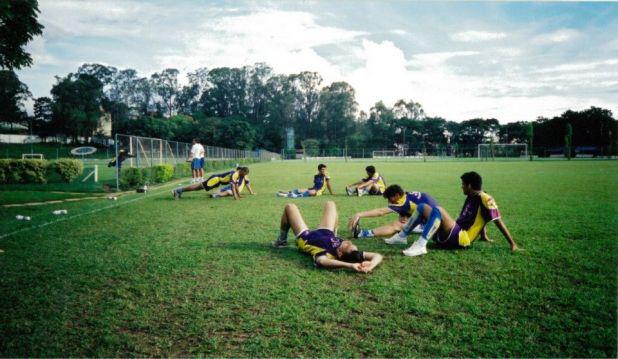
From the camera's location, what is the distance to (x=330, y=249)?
532 cm

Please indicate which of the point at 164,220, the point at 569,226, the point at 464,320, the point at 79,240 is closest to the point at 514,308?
the point at 464,320

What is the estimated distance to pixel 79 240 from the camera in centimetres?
692

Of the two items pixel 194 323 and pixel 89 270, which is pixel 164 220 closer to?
pixel 89 270

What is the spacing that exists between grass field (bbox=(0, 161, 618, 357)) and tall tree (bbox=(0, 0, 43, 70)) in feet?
43.6

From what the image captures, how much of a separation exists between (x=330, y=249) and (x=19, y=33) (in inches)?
744

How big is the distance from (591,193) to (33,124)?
10134 centimetres

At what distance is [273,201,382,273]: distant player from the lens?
16.7 feet

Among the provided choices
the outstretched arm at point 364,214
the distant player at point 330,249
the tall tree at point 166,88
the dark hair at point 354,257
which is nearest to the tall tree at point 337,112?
the tall tree at point 166,88

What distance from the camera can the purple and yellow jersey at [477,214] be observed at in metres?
5.86

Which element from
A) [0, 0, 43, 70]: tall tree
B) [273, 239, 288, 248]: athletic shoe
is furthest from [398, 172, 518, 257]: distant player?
[0, 0, 43, 70]: tall tree

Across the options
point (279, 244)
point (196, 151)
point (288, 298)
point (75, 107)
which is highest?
point (75, 107)

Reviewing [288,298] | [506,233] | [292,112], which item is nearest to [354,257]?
[288,298]

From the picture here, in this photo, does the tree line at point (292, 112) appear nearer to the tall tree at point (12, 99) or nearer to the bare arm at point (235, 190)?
the tall tree at point (12, 99)

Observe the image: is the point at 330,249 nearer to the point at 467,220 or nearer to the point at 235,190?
the point at 467,220
